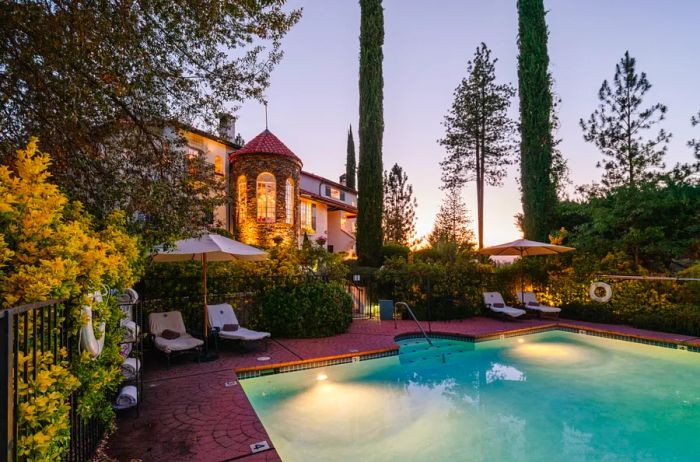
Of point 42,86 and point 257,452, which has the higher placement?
point 42,86

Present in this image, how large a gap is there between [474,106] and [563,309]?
16475 millimetres

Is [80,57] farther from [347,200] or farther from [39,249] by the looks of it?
[347,200]

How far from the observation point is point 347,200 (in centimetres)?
3123

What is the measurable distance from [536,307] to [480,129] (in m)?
16.1

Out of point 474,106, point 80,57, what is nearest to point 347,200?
point 474,106

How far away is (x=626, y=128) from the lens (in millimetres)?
21750

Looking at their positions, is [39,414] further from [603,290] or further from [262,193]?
[262,193]

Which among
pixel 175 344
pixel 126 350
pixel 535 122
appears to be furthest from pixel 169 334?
pixel 535 122

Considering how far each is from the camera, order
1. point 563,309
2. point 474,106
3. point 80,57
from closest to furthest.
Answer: point 80,57, point 563,309, point 474,106

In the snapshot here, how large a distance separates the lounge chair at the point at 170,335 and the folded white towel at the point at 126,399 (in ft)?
6.65

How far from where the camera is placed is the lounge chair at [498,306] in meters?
10.9

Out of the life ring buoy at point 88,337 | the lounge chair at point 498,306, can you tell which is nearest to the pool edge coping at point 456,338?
the lounge chair at point 498,306

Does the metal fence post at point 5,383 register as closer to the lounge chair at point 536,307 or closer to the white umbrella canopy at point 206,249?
the white umbrella canopy at point 206,249

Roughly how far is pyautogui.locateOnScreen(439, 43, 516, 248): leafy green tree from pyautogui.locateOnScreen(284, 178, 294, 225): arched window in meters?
12.0
